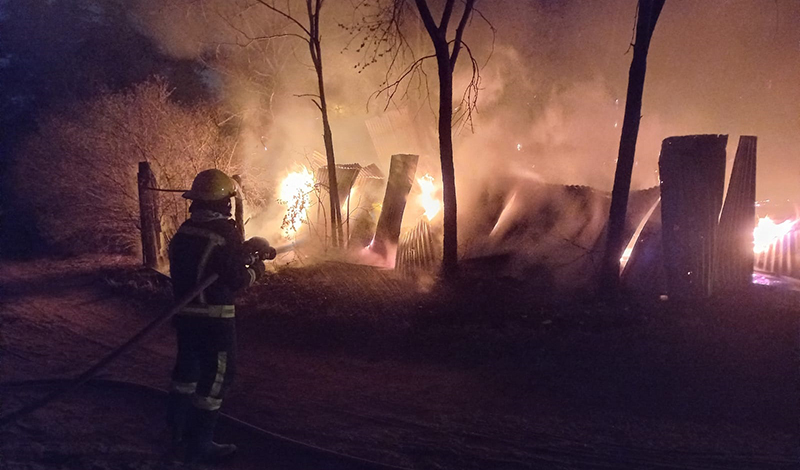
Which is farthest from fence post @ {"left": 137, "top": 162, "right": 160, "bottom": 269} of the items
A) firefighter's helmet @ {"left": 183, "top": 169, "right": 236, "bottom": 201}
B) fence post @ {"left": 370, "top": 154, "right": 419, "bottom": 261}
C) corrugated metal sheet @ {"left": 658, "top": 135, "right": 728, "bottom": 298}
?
corrugated metal sheet @ {"left": 658, "top": 135, "right": 728, "bottom": 298}

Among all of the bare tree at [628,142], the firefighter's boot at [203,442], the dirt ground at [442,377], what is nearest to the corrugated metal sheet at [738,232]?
the dirt ground at [442,377]

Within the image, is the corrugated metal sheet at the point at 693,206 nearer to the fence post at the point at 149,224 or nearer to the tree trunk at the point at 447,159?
the tree trunk at the point at 447,159

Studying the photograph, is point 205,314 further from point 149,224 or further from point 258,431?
point 149,224

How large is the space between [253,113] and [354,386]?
663 inches

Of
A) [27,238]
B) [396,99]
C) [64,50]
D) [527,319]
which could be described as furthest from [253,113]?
[527,319]

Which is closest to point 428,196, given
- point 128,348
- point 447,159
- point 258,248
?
point 447,159

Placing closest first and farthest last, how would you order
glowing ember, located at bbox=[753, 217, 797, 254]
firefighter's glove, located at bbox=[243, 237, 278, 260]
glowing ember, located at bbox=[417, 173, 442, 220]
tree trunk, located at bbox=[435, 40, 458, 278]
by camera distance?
firefighter's glove, located at bbox=[243, 237, 278, 260]
tree trunk, located at bbox=[435, 40, 458, 278]
glowing ember, located at bbox=[753, 217, 797, 254]
glowing ember, located at bbox=[417, 173, 442, 220]

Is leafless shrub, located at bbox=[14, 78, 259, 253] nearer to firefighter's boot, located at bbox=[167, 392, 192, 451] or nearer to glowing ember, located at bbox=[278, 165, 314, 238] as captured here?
glowing ember, located at bbox=[278, 165, 314, 238]

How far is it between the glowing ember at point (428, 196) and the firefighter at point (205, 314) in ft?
26.4

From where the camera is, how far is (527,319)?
6.89m

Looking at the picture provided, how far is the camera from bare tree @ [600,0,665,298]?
693 cm

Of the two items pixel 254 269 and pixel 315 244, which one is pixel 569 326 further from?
pixel 315 244

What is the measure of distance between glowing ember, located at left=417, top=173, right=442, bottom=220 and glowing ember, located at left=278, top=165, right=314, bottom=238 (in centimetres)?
266

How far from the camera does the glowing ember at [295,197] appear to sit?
1138 centimetres
